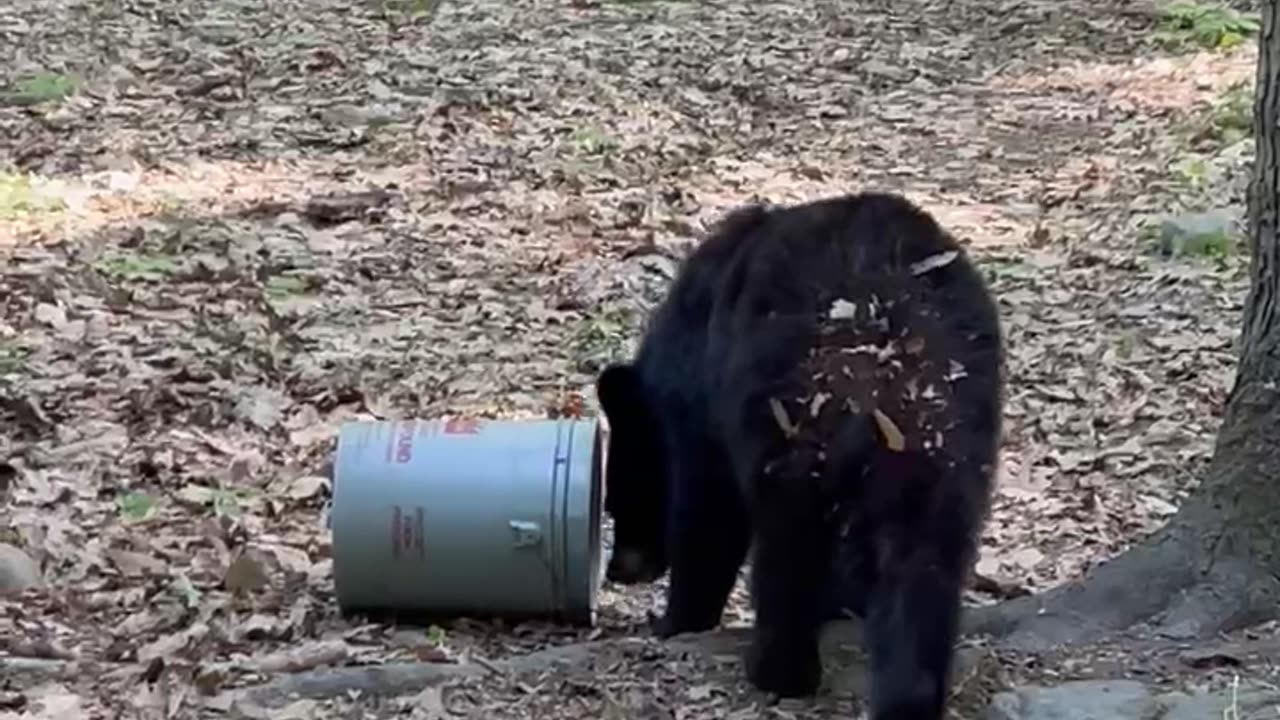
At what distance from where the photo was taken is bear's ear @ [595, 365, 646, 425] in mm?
5672

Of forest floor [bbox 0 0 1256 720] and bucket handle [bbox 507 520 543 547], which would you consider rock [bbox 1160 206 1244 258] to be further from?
bucket handle [bbox 507 520 543 547]

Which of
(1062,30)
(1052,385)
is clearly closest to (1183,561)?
(1052,385)

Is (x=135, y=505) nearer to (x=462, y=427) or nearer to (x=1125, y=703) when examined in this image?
(x=462, y=427)

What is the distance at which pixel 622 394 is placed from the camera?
5.68m

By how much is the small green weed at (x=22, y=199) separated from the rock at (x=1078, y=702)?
686cm

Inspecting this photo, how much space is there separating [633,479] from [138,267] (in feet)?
13.7

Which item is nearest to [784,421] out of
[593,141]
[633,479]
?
[633,479]

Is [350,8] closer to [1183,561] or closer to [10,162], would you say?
[10,162]

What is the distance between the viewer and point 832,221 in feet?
15.9

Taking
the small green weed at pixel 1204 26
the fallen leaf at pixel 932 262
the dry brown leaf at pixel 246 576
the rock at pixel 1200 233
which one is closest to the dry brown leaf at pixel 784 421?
the fallen leaf at pixel 932 262

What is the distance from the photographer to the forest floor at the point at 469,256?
565 centimetres

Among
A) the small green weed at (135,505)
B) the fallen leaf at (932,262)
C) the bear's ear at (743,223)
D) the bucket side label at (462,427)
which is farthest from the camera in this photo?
the small green weed at (135,505)

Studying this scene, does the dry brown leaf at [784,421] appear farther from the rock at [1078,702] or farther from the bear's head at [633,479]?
the bear's head at [633,479]

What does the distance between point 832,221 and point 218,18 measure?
1022 centimetres
